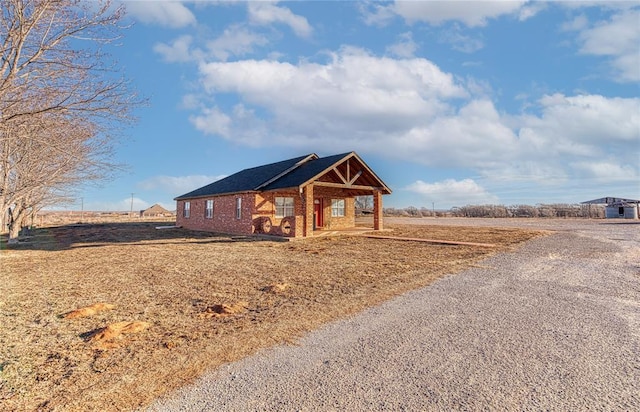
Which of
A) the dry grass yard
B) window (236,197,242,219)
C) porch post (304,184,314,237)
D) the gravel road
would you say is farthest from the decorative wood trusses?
the gravel road

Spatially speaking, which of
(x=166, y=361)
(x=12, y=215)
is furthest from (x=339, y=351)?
(x=12, y=215)

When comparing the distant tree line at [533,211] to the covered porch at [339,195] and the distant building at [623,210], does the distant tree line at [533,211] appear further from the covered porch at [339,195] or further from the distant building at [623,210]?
the covered porch at [339,195]

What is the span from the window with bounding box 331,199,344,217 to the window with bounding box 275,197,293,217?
137 inches

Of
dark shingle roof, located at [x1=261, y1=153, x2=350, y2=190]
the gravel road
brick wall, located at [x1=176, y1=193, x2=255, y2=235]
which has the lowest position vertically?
the gravel road

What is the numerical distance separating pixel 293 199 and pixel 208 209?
Result: 6.73 m

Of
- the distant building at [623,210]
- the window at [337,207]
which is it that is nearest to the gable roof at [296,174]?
the window at [337,207]

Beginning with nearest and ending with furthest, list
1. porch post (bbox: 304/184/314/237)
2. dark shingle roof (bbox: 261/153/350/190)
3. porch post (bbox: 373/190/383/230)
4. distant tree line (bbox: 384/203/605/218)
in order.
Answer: porch post (bbox: 304/184/314/237), dark shingle roof (bbox: 261/153/350/190), porch post (bbox: 373/190/383/230), distant tree line (bbox: 384/203/605/218)

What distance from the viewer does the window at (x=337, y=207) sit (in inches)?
898

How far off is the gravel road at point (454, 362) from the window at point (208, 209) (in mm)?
19138

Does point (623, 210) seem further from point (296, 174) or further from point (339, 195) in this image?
point (296, 174)

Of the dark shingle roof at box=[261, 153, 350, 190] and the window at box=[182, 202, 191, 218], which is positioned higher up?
the dark shingle roof at box=[261, 153, 350, 190]

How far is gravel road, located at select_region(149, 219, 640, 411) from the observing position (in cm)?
281

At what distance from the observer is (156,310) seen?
5426 millimetres

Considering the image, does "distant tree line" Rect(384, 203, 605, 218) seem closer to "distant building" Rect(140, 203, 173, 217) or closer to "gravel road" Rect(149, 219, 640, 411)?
"gravel road" Rect(149, 219, 640, 411)
